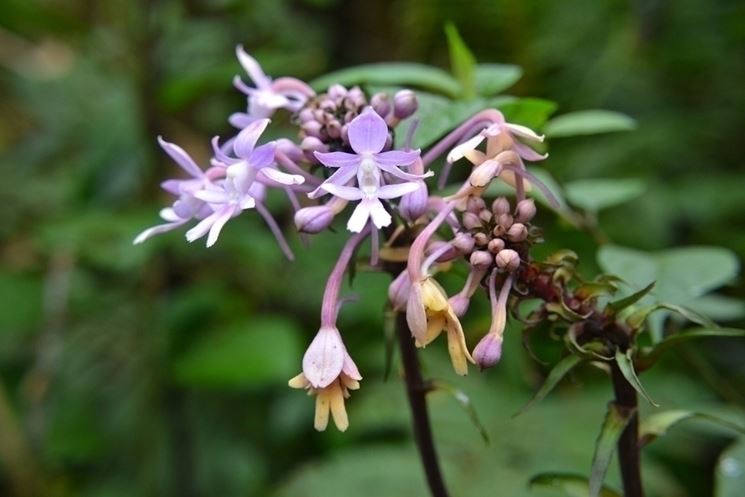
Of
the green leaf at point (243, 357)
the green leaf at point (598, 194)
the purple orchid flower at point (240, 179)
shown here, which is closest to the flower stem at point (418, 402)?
the purple orchid flower at point (240, 179)

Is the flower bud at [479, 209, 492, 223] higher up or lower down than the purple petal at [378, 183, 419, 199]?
lower down

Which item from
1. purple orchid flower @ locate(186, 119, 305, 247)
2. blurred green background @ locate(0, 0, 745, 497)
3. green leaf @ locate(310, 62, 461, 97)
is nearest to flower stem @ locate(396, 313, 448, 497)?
purple orchid flower @ locate(186, 119, 305, 247)

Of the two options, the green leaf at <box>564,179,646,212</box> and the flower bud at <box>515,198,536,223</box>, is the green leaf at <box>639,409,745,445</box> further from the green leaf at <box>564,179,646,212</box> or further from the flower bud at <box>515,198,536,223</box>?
the green leaf at <box>564,179,646,212</box>

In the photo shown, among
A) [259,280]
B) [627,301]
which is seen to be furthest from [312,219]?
[259,280]

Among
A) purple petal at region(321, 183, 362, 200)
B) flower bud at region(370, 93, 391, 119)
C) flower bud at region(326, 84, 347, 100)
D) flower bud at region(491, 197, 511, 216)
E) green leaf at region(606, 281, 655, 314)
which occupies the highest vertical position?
flower bud at region(326, 84, 347, 100)

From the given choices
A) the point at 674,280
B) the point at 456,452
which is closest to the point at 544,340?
the point at 674,280

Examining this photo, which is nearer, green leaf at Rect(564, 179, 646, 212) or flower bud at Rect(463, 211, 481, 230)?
flower bud at Rect(463, 211, 481, 230)

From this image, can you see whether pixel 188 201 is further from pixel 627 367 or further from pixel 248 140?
pixel 627 367
